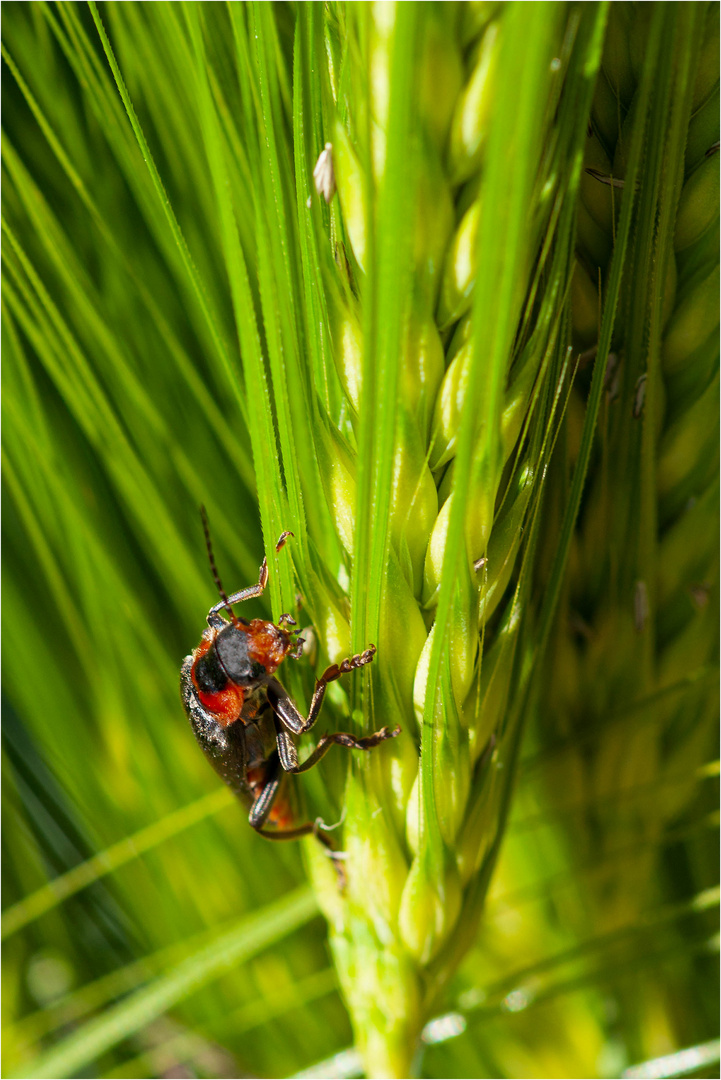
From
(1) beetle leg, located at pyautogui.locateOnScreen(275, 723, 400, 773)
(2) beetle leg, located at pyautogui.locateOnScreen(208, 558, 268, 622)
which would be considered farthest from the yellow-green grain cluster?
(2) beetle leg, located at pyautogui.locateOnScreen(208, 558, 268, 622)

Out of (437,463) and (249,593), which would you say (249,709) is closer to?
(249,593)

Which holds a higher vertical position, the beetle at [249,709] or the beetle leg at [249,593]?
the beetle leg at [249,593]

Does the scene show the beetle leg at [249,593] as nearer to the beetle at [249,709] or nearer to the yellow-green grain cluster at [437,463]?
the beetle at [249,709]

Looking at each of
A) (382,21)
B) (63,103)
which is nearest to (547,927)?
(382,21)

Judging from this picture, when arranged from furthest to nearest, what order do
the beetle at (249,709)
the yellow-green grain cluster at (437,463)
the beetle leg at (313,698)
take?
the beetle at (249,709), the beetle leg at (313,698), the yellow-green grain cluster at (437,463)

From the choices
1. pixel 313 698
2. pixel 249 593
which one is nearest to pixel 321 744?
pixel 313 698

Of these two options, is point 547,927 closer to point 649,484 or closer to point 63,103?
point 649,484

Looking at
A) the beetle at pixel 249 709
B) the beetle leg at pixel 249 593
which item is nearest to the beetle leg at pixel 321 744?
the beetle at pixel 249 709

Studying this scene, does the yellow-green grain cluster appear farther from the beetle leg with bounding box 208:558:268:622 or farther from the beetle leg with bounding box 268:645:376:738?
the beetle leg with bounding box 208:558:268:622
